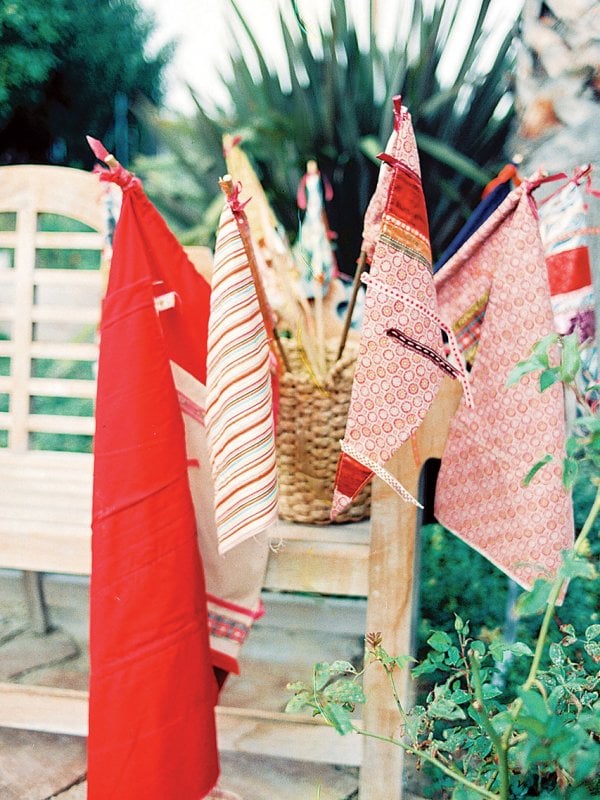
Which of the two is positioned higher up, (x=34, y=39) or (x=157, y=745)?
(x=34, y=39)

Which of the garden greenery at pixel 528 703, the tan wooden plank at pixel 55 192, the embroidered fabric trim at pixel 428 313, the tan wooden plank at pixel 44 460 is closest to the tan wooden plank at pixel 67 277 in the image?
the tan wooden plank at pixel 55 192

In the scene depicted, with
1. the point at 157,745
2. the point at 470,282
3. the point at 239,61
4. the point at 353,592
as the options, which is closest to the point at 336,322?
the point at 470,282

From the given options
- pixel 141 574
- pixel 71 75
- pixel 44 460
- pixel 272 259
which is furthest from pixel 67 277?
pixel 71 75

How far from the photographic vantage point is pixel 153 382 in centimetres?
106

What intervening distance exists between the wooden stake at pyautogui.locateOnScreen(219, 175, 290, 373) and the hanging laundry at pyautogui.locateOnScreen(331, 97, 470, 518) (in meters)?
0.19

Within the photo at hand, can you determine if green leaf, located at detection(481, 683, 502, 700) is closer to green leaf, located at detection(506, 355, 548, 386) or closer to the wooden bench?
green leaf, located at detection(506, 355, 548, 386)

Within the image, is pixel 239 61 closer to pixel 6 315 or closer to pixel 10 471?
pixel 6 315

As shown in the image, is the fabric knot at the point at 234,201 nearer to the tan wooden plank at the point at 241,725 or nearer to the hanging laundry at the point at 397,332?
the hanging laundry at the point at 397,332

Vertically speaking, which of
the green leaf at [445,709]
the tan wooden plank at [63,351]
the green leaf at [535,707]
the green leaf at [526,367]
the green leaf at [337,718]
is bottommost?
the green leaf at [445,709]

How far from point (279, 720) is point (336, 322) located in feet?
2.50

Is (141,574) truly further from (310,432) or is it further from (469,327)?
(469,327)

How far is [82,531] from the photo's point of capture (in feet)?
4.10

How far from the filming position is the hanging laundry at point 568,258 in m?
1.15

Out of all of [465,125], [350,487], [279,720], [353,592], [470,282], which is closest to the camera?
[350,487]
